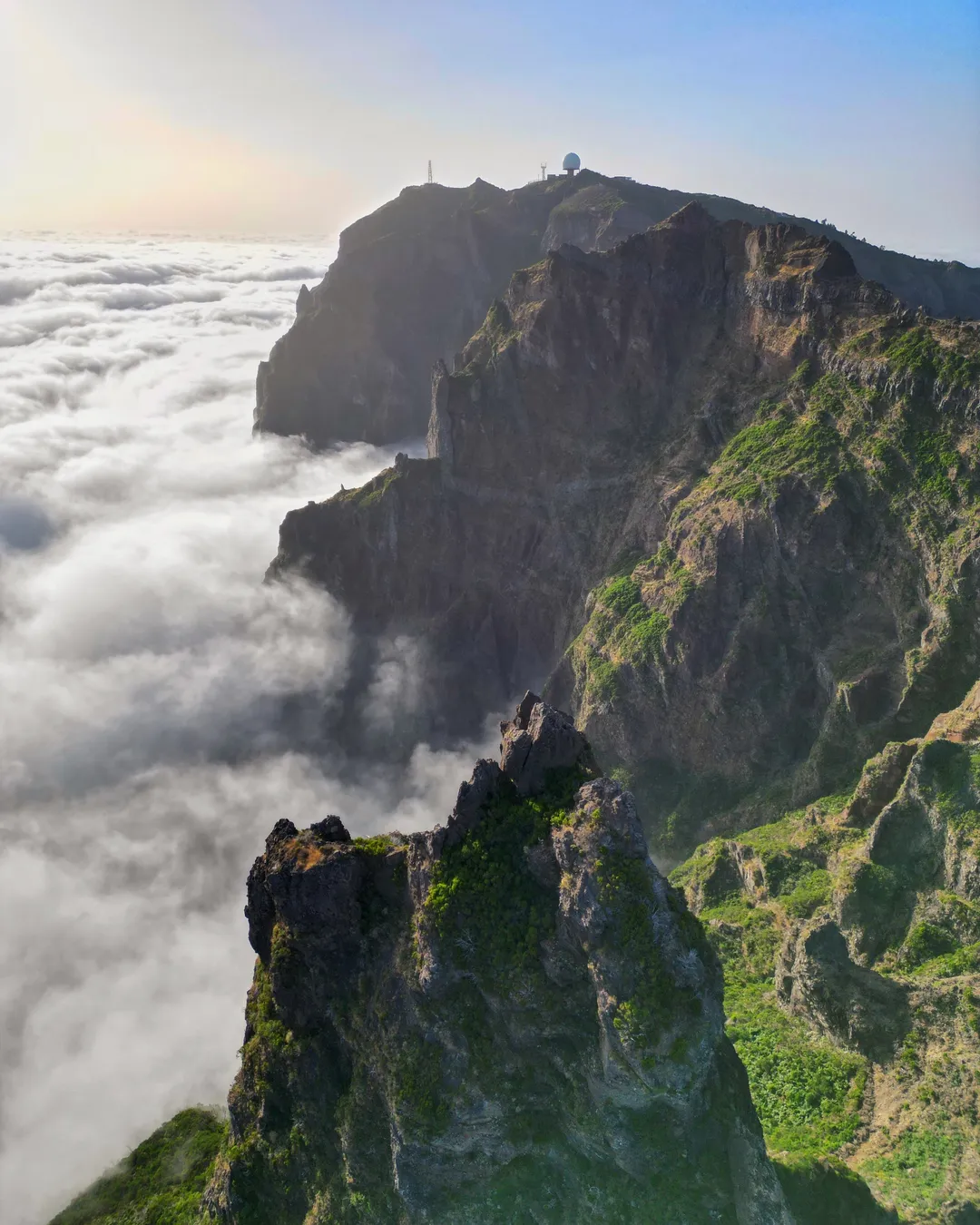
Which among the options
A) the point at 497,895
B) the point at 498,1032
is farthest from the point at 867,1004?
the point at 497,895

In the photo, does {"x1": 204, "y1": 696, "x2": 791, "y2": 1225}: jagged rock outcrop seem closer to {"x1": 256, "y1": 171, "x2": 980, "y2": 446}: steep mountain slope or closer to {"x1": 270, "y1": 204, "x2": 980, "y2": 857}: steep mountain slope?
{"x1": 270, "y1": 204, "x2": 980, "y2": 857}: steep mountain slope

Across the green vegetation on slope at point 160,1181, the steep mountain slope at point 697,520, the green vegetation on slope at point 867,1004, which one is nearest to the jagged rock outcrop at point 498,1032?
the green vegetation on slope at point 867,1004

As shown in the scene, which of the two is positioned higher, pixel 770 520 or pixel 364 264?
pixel 364 264

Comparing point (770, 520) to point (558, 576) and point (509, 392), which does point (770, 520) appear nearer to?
point (558, 576)

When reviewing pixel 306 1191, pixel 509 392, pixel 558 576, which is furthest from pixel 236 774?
pixel 306 1191

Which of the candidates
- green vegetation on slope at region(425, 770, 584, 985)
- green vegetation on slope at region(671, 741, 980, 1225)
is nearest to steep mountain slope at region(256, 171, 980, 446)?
green vegetation on slope at region(671, 741, 980, 1225)

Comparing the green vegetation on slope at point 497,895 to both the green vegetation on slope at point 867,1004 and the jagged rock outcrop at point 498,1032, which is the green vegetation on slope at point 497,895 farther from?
the green vegetation on slope at point 867,1004
